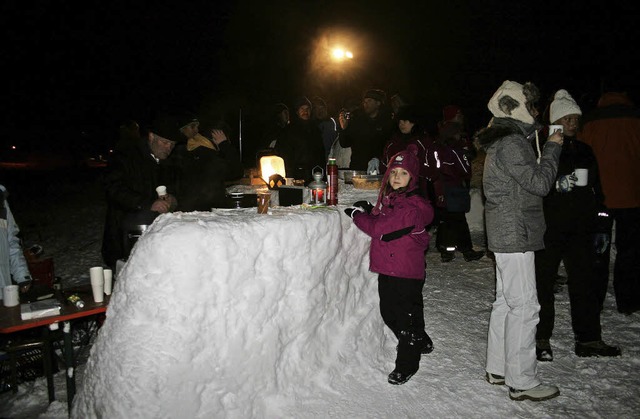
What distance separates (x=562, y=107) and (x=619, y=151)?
57.8 inches

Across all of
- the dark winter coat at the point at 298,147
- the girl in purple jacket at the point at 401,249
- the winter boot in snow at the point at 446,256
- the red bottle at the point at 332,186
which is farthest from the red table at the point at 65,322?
the winter boot in snow at the point at 446,256

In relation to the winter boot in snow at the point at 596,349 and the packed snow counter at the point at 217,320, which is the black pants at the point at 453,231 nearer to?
Result: the winter boot in snow at the point at 596,349

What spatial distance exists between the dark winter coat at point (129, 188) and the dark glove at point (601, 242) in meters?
4.55

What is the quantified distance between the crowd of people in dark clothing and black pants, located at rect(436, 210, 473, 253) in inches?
0.7

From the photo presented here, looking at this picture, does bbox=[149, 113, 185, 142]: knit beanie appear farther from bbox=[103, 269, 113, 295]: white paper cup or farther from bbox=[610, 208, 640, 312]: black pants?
bbox=[610, 208, 640, 312]: black pants

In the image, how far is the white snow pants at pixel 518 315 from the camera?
323 centimetres

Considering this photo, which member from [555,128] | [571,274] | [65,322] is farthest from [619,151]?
[65,322]

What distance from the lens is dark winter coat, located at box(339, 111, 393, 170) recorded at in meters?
7.22

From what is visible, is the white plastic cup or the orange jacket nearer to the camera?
the white plastic cup

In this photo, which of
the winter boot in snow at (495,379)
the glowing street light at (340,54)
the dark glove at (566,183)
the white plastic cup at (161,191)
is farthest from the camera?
the glowing street light at (340,54)

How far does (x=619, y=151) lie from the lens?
466 centimetres

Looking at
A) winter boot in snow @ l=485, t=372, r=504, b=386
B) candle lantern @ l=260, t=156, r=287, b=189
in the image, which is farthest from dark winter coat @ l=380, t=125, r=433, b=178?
winter boot in snow @ l=485, t=372, r=504, b=386

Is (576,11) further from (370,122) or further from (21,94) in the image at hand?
(21,94)

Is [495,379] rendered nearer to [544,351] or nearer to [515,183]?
[544,351]
